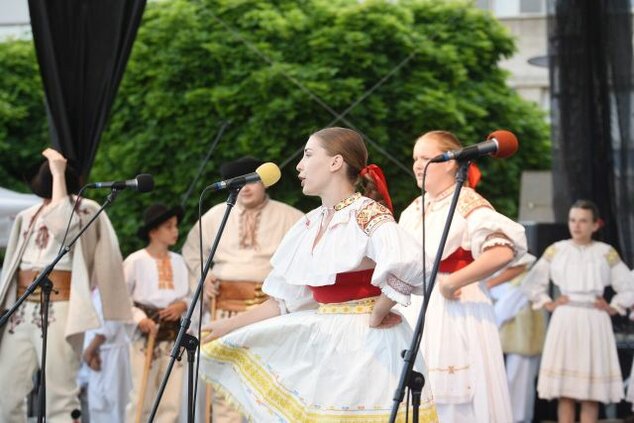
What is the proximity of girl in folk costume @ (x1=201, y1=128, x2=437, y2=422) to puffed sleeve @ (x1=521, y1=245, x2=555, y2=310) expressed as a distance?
396 centimetres

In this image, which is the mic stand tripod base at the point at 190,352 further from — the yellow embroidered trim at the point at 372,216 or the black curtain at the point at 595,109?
the black curtain at the point at 595,109

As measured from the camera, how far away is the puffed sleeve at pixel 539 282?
8.40 meters

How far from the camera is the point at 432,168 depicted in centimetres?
548

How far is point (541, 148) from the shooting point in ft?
56.9

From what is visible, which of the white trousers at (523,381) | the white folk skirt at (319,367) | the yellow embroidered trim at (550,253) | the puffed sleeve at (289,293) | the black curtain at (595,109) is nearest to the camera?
the white folk skirt at (319,367)

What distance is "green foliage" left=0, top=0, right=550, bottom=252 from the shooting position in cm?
1433

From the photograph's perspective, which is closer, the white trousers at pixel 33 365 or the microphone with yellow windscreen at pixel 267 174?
the microphone with yellow windscreen at pixel 267 174

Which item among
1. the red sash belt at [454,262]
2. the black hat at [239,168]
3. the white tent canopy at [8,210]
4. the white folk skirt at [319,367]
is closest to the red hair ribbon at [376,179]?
the white folk skirt at [319,367]

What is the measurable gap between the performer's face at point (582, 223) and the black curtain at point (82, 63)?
127 inches

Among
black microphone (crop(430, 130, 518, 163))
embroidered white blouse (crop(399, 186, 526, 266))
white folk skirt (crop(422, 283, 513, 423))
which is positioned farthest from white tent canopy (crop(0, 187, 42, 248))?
black microphone (crop(430, 130, 518, 163))

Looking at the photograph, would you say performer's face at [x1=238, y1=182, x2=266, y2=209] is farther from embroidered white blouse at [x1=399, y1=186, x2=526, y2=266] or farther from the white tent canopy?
the white tent canopy

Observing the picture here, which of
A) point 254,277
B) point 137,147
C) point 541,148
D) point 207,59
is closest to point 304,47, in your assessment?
point 207,59

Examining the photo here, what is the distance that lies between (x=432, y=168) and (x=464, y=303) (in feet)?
2.14

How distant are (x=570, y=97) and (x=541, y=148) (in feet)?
30.8
